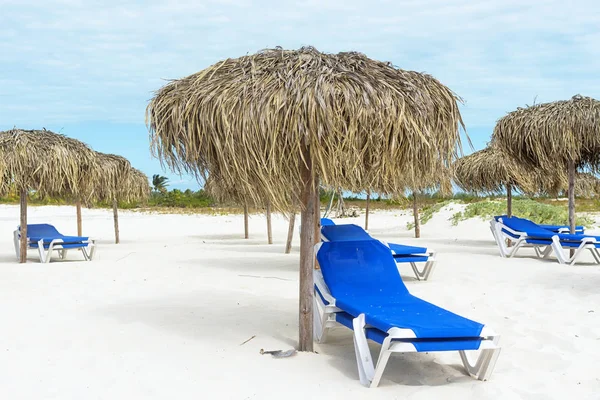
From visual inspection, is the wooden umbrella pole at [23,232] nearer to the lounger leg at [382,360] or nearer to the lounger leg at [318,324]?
the lounger leg at [318,324]

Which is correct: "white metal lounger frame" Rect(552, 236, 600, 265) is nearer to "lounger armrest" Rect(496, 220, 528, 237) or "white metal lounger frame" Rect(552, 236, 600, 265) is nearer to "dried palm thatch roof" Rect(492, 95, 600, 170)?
"lounger armrest" Rect(496, 220, 528, 237)

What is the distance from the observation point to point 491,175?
13031mm

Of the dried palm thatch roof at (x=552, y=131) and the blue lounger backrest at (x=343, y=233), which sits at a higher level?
the dried palm thatch roof at (x=552, y=131)

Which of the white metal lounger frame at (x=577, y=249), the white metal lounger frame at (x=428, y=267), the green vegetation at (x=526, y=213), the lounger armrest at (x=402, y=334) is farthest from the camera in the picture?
the green vegetation at (x=526, y=213)

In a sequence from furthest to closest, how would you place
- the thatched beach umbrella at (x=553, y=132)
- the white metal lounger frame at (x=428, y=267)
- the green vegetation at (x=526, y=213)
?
the green vegetation at (x=526, y=213)
the thatched beach umbrella at (x=553, y=132)
the white metal lounger frame at (x=428, y=267)

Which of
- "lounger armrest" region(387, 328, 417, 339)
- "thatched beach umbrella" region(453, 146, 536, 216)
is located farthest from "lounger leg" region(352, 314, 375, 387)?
"thatched beach umbrella" region(453, 146, 536, 216)

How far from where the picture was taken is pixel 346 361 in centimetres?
400

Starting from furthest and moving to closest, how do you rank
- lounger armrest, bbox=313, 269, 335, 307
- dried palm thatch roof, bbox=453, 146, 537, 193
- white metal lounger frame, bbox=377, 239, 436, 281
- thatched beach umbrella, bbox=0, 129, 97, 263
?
dried palm thatch roof, bbox=453, 146, 537, 193 → thatched beach umbrella, bbox=0, 129, 97, 263 → white metal lounger frame, bbox=377, 239, 436, 281 → lounger armrest, bbox=313, 269, 335, 307

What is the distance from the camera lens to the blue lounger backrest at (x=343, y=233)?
4594 millimetres

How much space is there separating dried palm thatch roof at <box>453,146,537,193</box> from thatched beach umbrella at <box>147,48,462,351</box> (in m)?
9.06

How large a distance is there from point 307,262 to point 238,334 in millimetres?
847

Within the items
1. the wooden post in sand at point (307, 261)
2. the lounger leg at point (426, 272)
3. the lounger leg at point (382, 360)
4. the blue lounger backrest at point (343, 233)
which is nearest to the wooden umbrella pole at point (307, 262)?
the wooden post in sand at point (307, 261)

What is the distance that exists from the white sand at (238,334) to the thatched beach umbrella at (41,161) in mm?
1228

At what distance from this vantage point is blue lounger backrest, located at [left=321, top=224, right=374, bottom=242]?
4.59m
